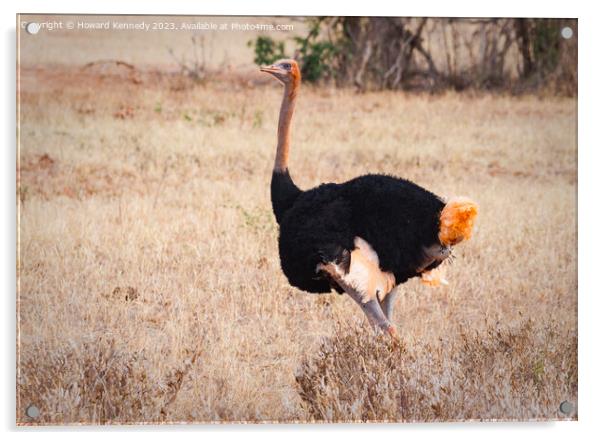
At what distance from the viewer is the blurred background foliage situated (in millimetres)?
7242

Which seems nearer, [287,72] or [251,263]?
[287,72]

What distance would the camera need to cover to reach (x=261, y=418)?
20.2ft

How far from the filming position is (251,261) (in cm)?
748

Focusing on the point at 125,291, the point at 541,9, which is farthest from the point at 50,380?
the point at 541,9

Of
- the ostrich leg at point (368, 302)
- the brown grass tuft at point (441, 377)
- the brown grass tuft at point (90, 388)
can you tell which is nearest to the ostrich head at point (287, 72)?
the ostrich leg at point (368, 302)

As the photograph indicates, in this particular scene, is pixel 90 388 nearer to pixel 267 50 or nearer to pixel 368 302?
pixel 368 302

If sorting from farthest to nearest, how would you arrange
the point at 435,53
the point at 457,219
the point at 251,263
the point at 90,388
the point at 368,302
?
the point at 435,53 → the point at 251,263 → the point at 90,388 → the point at 368,302 → the point at 457,219

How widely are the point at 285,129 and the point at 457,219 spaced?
1.22 metres

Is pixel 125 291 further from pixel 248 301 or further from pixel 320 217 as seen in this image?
pixel 320 217

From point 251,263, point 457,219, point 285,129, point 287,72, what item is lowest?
point 251,263

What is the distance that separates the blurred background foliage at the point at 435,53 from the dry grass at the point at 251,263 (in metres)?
0.18

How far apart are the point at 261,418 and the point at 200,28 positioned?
6.74 feet

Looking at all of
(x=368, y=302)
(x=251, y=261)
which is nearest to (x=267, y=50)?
(x=251, y=261)

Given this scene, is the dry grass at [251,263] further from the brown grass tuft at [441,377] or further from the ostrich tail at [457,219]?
the ostrich tail at [457,219]
